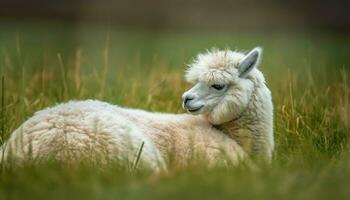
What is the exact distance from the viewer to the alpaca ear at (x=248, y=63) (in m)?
8.15

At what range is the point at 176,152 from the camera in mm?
7668

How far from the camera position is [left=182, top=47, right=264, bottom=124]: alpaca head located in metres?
8.14

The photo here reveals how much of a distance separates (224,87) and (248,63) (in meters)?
0.32

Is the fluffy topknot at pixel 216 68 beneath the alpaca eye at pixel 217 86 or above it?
above

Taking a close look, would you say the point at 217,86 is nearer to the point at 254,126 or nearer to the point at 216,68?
the point at 216,68

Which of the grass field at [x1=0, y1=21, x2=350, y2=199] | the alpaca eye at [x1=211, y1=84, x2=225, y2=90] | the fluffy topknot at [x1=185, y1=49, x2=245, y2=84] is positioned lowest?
the grass field at [x1=0, y1=21, x2=350, y2=199]

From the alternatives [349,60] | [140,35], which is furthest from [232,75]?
[140,35]

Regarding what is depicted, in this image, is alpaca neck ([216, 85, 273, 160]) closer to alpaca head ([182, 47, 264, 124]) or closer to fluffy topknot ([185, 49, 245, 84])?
alpaca head ([182, 47, 264, 124])

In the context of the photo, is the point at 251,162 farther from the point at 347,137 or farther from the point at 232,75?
the point at 347,137

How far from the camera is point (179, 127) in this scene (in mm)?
8008

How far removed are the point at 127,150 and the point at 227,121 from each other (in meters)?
1.53

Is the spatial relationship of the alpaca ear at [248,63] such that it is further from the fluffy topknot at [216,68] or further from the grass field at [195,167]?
the grass field at [195,167]

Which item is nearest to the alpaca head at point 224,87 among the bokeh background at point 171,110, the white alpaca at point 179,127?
the white alpaca at point 179,127

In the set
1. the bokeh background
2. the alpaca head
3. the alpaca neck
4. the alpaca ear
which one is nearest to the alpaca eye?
the alpaca head
